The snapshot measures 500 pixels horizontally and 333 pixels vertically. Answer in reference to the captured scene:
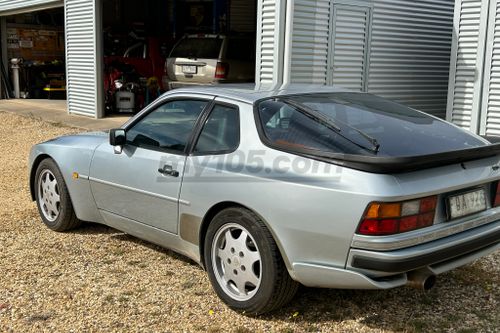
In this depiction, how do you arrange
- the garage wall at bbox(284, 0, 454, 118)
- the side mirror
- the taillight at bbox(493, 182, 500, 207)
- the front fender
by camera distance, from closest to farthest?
the taillight at bbox(493, 182, 500, 207)
the side mirror
the front fender
the garage wall at bbox(284, 0, 454, 118)

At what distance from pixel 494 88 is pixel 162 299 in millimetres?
6709

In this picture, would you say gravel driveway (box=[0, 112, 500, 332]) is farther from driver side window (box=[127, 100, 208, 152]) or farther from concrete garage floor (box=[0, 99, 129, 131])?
concrete garage floor (box=[0, 99, 129, 131])

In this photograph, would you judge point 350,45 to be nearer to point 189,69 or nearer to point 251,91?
point 189,69

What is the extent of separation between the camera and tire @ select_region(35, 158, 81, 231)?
5066mm

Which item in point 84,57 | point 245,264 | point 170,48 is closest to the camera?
point 245,264

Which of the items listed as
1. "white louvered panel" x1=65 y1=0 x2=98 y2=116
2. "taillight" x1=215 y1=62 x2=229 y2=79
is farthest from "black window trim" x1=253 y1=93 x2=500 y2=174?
"white louvered panel" x1=65 y1=0 x2=98 y2=116

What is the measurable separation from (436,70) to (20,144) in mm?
8263

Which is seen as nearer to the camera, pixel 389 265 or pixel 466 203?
pixel 389 265

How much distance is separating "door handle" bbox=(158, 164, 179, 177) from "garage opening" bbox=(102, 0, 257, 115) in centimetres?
869

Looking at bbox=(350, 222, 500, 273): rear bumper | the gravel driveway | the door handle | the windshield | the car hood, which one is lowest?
the gravel driveway

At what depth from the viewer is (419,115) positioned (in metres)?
4.29

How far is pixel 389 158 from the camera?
3.03 metres

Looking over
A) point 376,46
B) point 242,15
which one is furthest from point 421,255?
point 242,15

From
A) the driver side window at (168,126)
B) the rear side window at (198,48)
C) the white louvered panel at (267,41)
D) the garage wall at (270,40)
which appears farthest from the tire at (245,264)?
the rear side window at (198,48)
